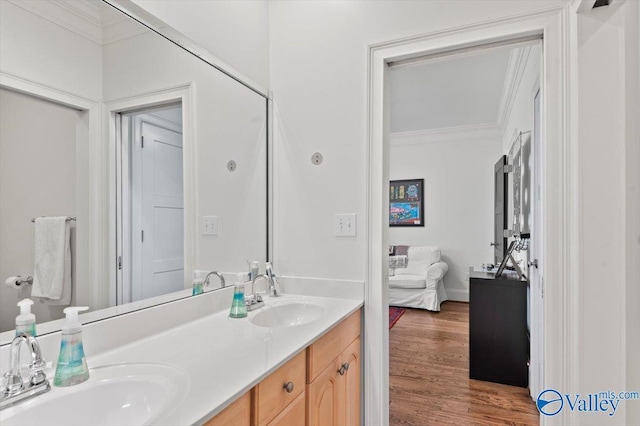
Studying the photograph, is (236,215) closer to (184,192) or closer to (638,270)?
(184,192)

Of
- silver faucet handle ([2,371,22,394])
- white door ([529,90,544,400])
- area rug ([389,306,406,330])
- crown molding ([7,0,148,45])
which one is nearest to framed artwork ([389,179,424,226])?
area rug ([389,306,406,330])

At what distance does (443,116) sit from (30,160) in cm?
477

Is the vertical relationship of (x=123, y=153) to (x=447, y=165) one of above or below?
below

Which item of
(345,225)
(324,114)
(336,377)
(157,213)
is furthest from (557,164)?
(157,213)

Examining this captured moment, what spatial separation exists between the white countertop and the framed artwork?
4.47 m

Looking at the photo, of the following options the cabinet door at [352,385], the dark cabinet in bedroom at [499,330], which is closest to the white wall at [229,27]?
the cabinet door at [352,385]

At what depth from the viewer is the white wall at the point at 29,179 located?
92 centimetres

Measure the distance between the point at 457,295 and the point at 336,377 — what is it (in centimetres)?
449

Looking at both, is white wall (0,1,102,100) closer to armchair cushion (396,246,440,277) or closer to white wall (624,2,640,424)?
white wall (624,2,640,424)

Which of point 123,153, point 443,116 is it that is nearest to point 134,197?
point 123,153

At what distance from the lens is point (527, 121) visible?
281 centimetres

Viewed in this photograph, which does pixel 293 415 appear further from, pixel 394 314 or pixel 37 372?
pixel 394 314

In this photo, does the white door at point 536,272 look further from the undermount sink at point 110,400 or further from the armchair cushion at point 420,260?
the armchair cushion at point 420,260

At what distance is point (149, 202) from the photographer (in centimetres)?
134
